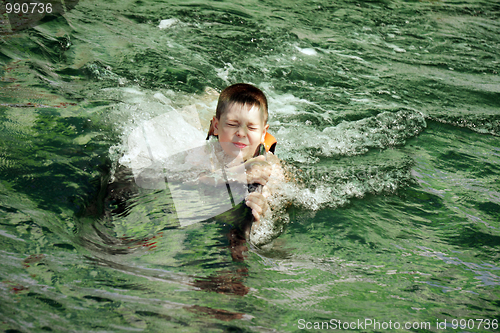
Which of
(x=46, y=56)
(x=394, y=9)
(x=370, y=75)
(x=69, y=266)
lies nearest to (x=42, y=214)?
(x=69, y=266)

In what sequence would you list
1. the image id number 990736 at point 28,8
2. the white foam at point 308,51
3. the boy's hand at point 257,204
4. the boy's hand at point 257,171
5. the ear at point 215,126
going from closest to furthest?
the boy's hand at point 257,204 → the boy's hand at point 257,171 → the ear at point 215,126 → the image id number 990736 at point 28,8 → the white foam at point 308,51

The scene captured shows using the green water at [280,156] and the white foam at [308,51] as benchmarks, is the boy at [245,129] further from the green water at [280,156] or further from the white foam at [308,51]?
the white foam at [308,51]

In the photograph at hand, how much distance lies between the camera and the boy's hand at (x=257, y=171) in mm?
2869

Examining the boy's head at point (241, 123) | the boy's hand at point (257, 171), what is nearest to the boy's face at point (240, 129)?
the boy's head at point (241, 123)

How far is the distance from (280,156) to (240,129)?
0.98 meters

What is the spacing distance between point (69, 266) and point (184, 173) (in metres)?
1.28

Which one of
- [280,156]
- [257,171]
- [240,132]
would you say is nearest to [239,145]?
[240,132]

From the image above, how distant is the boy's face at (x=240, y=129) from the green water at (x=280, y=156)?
0.57 m

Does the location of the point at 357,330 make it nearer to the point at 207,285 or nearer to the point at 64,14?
the point at 207,285

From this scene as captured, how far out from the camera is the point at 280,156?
154 inches

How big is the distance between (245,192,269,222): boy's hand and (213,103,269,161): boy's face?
1.32 ft
